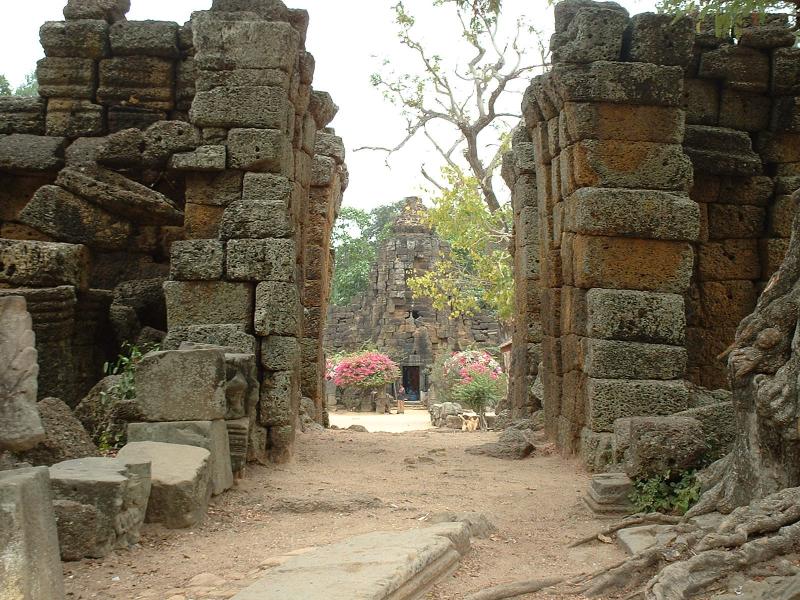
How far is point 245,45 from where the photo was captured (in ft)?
26.4

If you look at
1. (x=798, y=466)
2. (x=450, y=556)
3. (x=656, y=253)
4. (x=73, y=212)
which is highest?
(x=73, y=212)

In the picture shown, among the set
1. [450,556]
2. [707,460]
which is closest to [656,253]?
[707,460]

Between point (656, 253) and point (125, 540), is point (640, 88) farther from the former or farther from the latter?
point (125, 540)

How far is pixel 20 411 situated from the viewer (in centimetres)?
360

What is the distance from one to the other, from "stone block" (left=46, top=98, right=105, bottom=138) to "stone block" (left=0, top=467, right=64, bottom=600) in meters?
7.32

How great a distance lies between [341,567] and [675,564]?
1537 mm

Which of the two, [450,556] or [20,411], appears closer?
[20,411]

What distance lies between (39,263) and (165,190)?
6.78 ft

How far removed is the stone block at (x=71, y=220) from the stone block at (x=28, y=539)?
5.95 m

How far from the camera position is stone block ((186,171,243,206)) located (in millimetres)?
8180

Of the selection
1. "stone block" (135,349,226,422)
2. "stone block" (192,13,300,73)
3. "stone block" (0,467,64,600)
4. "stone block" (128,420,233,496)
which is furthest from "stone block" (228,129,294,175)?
"stone block" (0,467,64,600)

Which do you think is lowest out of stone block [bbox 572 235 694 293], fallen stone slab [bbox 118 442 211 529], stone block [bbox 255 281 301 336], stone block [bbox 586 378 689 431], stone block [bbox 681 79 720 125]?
fallen stone slab [bbox 118 442 211 529]

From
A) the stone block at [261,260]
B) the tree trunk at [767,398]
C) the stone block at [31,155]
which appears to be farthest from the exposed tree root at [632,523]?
the stone block at [31,155]

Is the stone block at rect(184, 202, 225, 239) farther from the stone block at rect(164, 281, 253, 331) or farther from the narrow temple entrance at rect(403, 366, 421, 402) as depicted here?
the narrow temple entrance at rect(403, 366, 421, 402)
